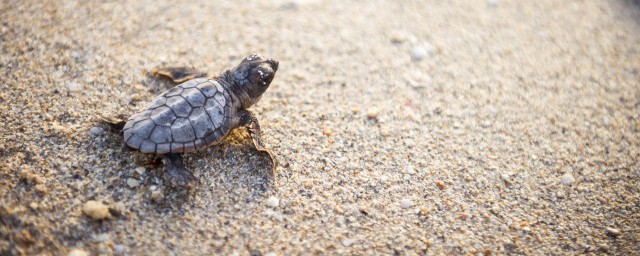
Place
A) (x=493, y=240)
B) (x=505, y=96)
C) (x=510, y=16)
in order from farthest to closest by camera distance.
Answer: (x=510, y=16) < (x=505, y=96) < (x=493, y=240)

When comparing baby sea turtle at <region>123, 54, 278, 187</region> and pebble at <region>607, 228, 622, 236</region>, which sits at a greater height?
baby sea turtle at <region>123, 54, 278, 187</region>

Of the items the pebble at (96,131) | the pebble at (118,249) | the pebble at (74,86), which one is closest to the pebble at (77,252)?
the pebble at (118,249)

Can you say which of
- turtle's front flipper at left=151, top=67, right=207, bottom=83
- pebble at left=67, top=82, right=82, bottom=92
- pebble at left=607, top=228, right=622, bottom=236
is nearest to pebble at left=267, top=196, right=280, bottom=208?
turtle's front flipper at left=151, top=67, right=207, bottom=83

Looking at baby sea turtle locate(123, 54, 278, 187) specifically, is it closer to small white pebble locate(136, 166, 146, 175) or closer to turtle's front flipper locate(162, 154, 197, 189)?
turtle's front flipper locate(162, 154, 197, 189)

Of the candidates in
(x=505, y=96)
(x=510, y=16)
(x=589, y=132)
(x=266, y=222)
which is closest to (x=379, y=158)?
(x=266, y=222)

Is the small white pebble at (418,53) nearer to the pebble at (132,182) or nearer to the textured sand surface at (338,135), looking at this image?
the textured sand surface at (338,135)

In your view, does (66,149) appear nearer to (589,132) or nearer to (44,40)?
(44,40)
